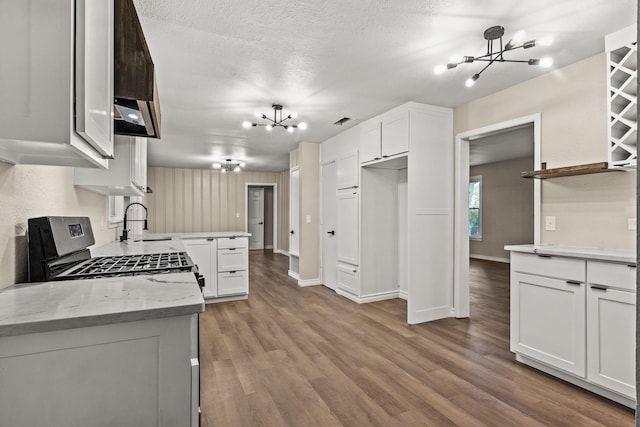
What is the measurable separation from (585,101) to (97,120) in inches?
128

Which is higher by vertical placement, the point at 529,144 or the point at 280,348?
the point at 529,144

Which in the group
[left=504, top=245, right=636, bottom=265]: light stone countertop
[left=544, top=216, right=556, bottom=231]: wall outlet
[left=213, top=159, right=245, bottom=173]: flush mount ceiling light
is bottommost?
[left=504, top=245, right=636, bottom=265]: light stone countertop

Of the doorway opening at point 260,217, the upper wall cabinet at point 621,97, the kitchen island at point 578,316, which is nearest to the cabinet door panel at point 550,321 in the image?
the kitchen island at point 578,316

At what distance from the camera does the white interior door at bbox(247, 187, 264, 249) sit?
10.5 metres

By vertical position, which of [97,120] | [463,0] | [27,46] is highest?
[463,0]

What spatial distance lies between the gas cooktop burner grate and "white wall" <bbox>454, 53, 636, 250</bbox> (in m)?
2.88

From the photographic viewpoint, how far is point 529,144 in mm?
5941

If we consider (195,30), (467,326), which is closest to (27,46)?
(195,30)

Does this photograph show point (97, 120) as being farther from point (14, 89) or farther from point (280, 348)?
point (280, 348)

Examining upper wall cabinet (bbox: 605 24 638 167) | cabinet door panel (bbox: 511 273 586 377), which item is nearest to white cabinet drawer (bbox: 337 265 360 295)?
cabinet door panel (bbox: 511 273 586 377)

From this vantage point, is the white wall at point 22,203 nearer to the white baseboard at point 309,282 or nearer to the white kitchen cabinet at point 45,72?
the white kitchen cabinet at point 45,72

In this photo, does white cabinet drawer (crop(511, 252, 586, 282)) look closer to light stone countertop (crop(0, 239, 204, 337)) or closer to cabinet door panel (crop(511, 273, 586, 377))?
cabinet door panel (crop(511, 273, 586, 377))

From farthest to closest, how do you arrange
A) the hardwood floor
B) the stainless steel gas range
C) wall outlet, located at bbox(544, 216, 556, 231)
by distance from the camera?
wall outlet, located at bbox(544, 216, 556, 231), the hardwood floor, the stainless steel gas range

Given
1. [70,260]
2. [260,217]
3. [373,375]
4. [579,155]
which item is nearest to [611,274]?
[579,155]
